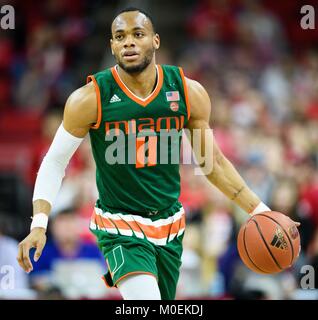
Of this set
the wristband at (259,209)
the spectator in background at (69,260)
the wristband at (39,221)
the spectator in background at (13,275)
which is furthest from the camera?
the spectator in background at (69,260)

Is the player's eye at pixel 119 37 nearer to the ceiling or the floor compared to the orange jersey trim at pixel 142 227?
nearer to the ceiling

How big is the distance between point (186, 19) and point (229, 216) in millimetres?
6027

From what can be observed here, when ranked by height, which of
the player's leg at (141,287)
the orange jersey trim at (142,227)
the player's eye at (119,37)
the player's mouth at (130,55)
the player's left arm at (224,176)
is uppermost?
the player's eye at (119,37)

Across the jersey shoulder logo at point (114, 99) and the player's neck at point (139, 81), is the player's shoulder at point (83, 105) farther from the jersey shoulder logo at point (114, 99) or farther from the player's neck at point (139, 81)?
the player's neck at point (139, 81)

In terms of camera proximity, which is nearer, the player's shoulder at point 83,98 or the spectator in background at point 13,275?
the player's shoulder at point 83,98

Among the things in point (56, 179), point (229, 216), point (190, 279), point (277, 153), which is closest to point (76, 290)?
point (190, 279)

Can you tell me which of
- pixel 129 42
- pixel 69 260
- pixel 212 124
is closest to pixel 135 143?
pixel 129 42

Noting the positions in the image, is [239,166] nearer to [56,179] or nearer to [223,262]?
[223,262]

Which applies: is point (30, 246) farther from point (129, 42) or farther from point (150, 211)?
point (129, 42)

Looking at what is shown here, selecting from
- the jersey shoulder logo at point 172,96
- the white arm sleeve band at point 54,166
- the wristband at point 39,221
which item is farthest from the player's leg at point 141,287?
the jersey shoulder logo at point 172,96

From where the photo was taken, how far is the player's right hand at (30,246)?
17.8 ft

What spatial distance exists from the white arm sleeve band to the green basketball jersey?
189mm

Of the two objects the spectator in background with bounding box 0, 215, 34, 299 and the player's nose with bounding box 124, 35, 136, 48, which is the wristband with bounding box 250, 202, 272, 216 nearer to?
the player's nose with bounding box 124, 35, 136, 48

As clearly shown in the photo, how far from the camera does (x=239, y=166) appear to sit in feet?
36.5
